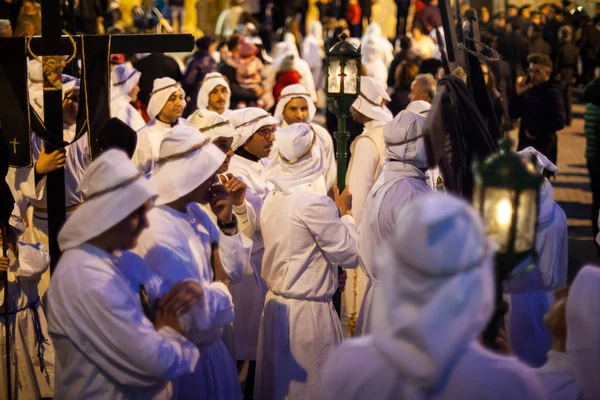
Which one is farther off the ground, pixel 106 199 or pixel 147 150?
pixel 106 199

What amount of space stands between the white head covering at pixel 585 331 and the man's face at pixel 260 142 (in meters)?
4.22

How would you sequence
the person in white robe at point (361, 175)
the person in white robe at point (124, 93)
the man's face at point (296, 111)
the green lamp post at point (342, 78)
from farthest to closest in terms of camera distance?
the person in white robe at point (124, 93), the man's face at point (296, 111), the person in white robe at point (361, 175), the green lamp post at point (342, 78)

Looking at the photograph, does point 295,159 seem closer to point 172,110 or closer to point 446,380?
point 446,380

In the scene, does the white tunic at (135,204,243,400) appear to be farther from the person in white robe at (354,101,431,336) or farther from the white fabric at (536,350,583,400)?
the white fabric at (536,350,583,400)

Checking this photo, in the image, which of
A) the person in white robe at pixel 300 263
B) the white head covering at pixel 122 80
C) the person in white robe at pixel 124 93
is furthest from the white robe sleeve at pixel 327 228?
the white head covering at pixel 122 80

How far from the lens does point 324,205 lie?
580 cm

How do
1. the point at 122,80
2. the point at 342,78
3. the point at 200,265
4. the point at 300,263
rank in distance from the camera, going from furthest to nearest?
the point at 122,80
the point at 342,78
the point at 300,263
the point at 200,265

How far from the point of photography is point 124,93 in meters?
11.0

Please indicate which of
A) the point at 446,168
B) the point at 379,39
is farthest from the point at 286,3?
the point at 446,168

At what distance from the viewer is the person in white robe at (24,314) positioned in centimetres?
593

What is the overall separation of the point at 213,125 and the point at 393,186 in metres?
1.88

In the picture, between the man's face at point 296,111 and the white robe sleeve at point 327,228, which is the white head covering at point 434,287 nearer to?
the white robe sleeve at point 327,228

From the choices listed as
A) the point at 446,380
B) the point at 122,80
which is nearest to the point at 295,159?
the point at 446,380

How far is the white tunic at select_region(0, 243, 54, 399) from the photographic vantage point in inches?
235
